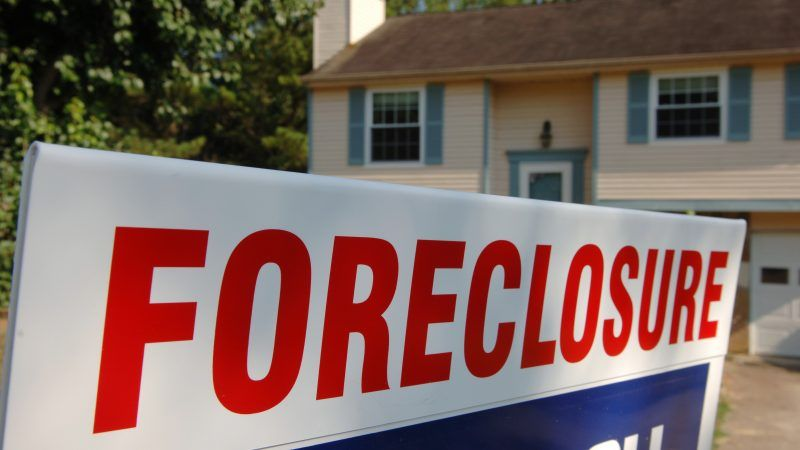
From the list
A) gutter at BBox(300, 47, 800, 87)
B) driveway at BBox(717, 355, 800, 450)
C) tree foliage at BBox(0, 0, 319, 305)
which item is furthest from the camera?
gutter at BBox(300, 47, 800, 87)

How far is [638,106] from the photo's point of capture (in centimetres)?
1522

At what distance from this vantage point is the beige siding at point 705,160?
1448 cm

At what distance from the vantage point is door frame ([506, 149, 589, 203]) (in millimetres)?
16406

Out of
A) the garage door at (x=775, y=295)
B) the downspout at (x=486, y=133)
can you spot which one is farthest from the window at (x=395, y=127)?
the garage door at (x=775, y=295)

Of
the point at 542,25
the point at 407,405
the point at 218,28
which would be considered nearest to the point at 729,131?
the point at 542,25

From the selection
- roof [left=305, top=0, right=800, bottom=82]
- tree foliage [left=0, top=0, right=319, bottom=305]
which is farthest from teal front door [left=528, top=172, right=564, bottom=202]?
tree foliage [left=0, top=0, right=319, bottom=305]

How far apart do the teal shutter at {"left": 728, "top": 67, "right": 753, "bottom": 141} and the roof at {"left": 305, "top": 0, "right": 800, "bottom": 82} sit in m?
0.48

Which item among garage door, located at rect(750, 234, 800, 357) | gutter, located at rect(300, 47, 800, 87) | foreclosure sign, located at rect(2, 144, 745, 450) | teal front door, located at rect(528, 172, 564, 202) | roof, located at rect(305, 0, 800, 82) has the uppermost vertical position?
roof, located at rect(305, 0, 800, 82)

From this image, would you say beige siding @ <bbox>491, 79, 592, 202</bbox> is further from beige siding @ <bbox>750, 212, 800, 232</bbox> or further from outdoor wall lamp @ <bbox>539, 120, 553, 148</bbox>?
beige siding @ <bbox>750, 212, 800, 232</bbox>

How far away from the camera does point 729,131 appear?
48.3ft

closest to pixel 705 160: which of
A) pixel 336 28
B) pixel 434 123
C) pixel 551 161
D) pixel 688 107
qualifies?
pixel 688 107

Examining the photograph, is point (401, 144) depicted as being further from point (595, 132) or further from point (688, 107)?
point (688, 107)

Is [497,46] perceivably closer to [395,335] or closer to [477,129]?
[477,129]

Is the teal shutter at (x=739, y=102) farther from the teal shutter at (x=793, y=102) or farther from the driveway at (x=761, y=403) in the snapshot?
the driveway at (x=761, y=403)
